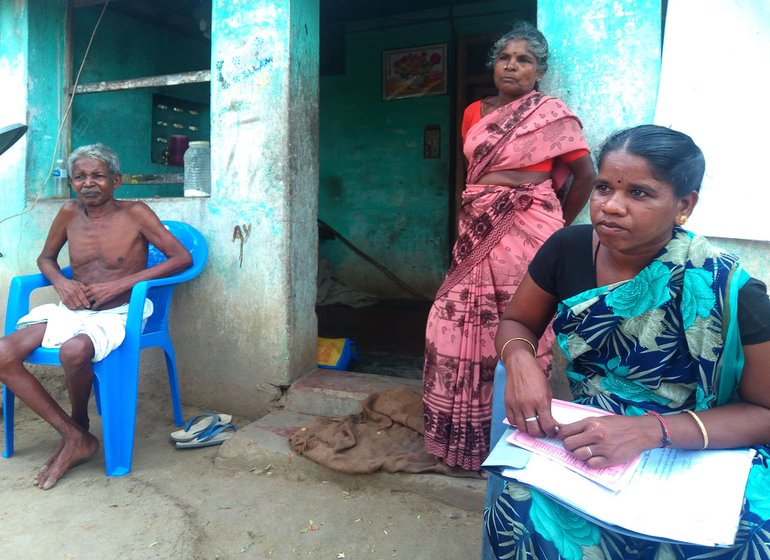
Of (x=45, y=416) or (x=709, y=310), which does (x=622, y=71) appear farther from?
(x=45, y=416)

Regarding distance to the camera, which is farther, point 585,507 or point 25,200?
point 25,200

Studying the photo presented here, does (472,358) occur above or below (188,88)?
below

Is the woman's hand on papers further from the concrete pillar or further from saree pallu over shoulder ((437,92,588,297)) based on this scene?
the concrete pillar

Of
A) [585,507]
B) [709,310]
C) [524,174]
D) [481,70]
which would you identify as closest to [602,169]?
[709,310]

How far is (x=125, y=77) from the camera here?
193 inches

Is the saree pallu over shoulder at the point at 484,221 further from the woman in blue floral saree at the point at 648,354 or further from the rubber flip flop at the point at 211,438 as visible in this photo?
the rubber flip flop at the point at 211,438

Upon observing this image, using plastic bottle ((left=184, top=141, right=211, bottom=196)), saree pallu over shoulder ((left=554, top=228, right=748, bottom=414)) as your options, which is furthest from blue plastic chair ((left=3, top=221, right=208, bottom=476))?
saree pallu over shoulder ((left=554, top=228, right=748, bottom=414))

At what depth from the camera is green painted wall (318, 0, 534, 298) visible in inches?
239

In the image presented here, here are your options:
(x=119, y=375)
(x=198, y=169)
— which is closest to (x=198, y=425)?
(x=119, y=375)

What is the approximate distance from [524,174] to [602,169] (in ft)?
3.41

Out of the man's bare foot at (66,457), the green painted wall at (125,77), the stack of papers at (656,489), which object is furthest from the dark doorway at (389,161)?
the stack of papers at (656,489)

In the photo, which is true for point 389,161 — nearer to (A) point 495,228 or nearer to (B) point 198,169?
(B) point 198,169

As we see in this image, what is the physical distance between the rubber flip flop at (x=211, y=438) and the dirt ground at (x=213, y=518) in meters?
0.13

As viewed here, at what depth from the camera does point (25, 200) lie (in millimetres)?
4008
